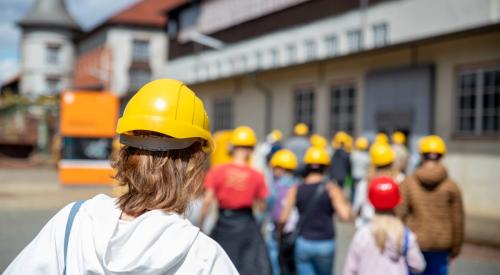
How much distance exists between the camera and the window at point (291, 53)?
111 feet

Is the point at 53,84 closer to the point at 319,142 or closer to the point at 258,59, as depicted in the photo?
the point at 258,59

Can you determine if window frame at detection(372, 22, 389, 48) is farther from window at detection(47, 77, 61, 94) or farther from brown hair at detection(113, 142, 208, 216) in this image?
window at detection(47, 77, 61, 94)

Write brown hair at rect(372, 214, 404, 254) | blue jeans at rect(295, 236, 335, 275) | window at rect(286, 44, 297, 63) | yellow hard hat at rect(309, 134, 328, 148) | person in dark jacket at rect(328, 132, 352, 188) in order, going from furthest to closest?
window at rect(286, 44, 297, 63) < person in dark jacket at rect(328, 132, 352, 188) < yellow hard hat at rect(309, 134, 328, 148) < blue jeans at rect(295, 236, 335, 275) < brown hair at rect(372, 214, 404, 254)

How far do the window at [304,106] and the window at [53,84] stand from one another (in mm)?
62412

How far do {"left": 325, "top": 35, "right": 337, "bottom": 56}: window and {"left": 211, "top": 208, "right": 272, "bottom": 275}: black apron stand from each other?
80.7 ft

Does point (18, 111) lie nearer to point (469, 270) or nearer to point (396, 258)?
point (469, 270)

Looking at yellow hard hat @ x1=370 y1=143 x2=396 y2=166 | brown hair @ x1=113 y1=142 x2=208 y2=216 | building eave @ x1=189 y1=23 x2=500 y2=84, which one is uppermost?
building eave @ x1=189 y1=23 x2=500 y2=84

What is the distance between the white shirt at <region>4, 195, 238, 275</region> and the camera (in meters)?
2.01

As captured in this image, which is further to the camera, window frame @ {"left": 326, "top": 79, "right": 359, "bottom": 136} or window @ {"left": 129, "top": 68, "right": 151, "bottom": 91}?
window @ {"left": 129, "top": 68, "right": 151, "bottom": 91}

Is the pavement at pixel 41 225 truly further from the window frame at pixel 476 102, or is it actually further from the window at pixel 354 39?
the window at pixel 354 39

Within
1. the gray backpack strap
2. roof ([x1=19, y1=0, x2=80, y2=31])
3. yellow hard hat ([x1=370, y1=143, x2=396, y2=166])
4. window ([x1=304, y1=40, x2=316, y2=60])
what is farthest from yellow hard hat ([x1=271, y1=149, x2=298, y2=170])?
roof ([x1=19, y1=0, x2=80, y2=31])

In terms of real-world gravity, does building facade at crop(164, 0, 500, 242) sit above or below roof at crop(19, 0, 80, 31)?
below

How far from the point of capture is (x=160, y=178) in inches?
85.7

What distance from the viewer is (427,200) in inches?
244
